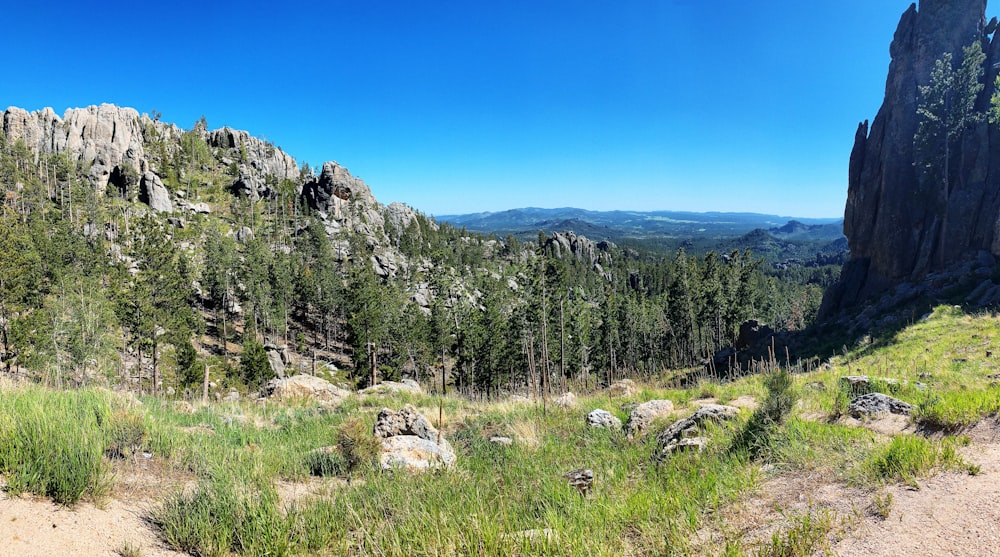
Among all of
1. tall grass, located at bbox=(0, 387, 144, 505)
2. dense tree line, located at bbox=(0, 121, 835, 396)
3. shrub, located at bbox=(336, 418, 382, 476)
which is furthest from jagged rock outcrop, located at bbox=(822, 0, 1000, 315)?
tall grass, located at bbox=(0, 387, 144, 505)

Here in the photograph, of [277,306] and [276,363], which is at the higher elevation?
[277,306]

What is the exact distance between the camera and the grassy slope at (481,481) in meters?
3.83

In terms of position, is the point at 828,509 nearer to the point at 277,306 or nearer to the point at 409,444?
the point at 409,444

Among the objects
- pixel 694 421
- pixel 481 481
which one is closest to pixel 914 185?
pixel 694 421

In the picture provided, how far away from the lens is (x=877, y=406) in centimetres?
671

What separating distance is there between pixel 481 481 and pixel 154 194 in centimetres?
11433

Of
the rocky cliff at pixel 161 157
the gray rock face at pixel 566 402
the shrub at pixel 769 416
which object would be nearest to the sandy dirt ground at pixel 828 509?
the shrub at pixel 769 416

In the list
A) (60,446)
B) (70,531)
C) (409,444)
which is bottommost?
(409,444)

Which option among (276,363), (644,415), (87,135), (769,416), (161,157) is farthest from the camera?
(161,157)

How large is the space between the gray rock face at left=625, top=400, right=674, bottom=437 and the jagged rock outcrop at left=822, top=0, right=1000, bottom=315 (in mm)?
34072

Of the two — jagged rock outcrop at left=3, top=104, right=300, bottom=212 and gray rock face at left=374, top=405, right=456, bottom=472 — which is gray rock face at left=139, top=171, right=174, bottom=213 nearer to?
jagged rock outcrop at left=3, top=104, right=300, bottom=212

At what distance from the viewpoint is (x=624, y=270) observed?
145 meters

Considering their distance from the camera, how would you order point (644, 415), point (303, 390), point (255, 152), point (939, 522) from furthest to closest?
1. point (255, 152)
2. point (303, 390)
3. point (644, 415)
4. point (939, 522)

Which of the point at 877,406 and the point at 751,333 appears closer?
the point at 877,406
